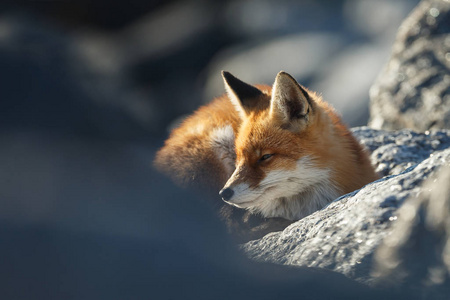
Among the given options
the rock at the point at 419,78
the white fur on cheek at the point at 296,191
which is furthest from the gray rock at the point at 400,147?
the white fur on cheek at the point at 296,191

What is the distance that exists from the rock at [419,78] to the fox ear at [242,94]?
2.22 metres

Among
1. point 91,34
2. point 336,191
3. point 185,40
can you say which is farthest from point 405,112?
point 91,34

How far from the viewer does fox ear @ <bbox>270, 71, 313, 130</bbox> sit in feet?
11.0

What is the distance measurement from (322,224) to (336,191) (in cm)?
95

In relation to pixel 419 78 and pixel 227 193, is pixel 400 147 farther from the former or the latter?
pixel 227 193

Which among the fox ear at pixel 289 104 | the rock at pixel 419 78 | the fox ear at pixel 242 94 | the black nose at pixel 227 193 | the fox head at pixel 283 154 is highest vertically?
the rock at pixel 419 78

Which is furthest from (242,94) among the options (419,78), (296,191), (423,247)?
(419,78)

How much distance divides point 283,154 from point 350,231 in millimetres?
1142

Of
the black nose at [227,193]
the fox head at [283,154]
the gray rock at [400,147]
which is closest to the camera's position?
the black nose at [227,193]

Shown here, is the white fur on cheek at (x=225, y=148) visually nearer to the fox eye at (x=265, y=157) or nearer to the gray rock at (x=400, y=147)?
the fox eye at (x=265, y=157)

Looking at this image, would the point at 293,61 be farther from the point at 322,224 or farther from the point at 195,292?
the point at 195,292

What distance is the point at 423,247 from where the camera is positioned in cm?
196

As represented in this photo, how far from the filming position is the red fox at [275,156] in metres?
3.41

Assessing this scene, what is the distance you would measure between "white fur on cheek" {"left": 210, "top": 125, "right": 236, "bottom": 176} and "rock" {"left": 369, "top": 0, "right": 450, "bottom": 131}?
2.35 meters
